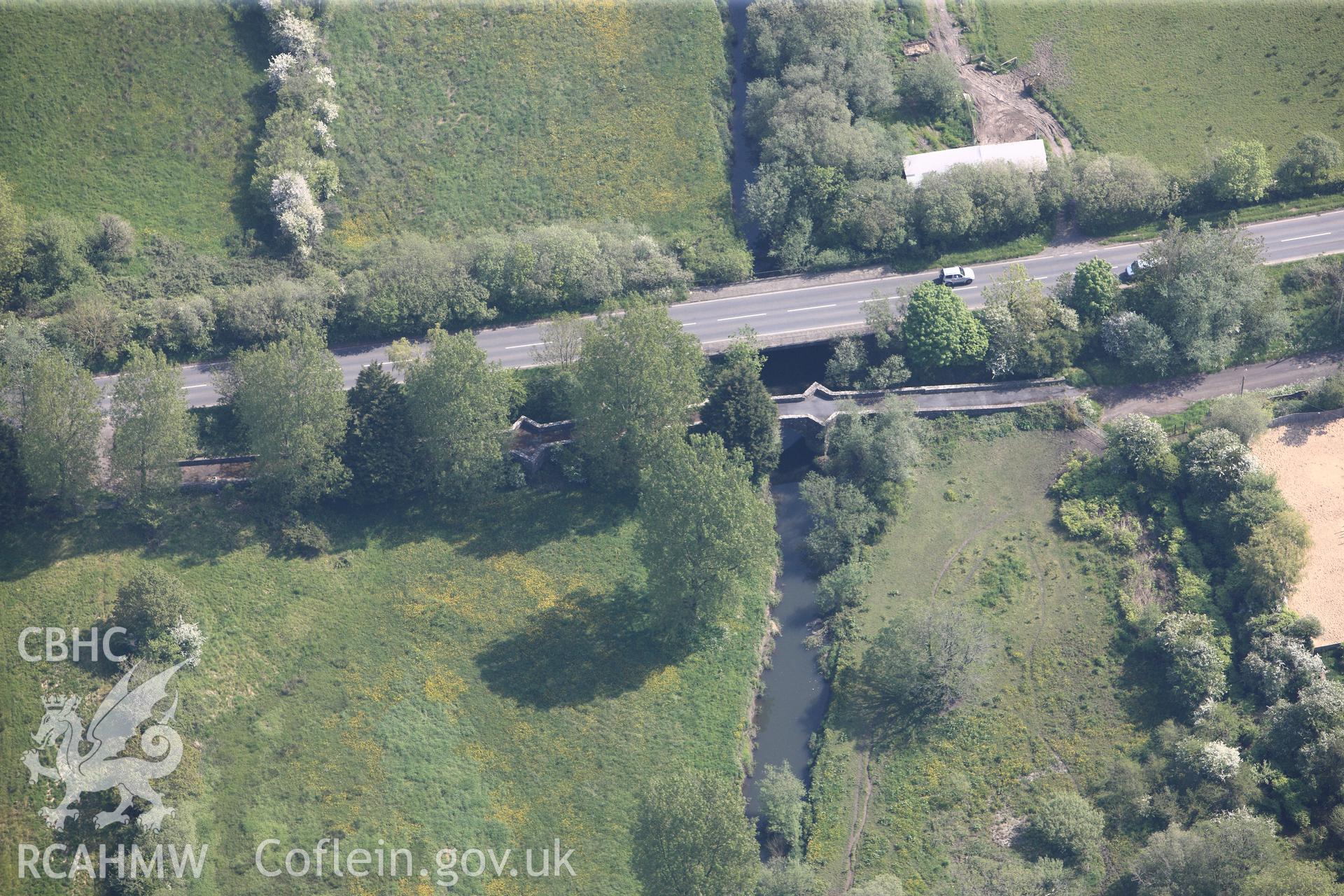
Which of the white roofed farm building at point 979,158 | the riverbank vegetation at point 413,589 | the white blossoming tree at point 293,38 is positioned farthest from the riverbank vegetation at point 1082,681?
the white blossoming tree at point 293,38

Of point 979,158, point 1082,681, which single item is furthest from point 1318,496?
point 979,158

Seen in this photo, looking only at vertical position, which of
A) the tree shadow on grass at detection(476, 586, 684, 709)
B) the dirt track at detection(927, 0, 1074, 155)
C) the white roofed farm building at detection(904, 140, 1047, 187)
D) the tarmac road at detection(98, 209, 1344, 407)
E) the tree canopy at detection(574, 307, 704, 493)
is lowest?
the tree shadow on grass at detection(476, 586, 684, 709)

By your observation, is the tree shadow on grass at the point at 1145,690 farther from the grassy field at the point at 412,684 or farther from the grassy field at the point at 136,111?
the grassy field at the point at 136,111

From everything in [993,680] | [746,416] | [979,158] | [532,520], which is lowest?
[993,680]

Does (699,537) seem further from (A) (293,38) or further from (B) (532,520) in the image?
(A) (293,38)

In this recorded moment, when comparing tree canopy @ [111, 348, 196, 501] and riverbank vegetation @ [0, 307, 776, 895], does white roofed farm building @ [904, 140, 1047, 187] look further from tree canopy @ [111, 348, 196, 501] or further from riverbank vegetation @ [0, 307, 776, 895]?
tree canopy @ [111, 348, 196, 501]

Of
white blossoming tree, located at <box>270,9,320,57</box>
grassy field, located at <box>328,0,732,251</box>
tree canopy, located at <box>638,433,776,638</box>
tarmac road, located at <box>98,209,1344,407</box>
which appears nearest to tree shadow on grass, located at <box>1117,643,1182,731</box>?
tree canopy, located at <box>638,433,776,638</box>

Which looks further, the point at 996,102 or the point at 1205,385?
the point at 996,102

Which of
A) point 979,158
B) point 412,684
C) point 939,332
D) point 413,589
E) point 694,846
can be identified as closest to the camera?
point 694,846
